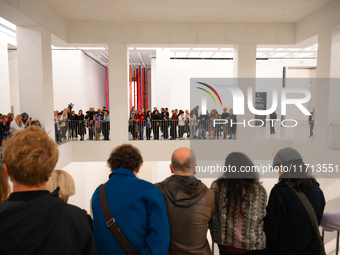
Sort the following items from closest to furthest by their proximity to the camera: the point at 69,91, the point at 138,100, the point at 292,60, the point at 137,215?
the point at 137,215, the point at 69,91, the point at 292,60, the point at 138,100

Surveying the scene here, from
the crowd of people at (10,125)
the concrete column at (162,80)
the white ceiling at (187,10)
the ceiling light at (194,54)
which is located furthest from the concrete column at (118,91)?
the ceiling light at (194,54)

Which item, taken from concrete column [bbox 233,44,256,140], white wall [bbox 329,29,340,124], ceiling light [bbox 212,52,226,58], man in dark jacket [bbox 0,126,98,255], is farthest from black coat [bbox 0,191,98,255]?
ceiling light [bbox 212,52,226,58]

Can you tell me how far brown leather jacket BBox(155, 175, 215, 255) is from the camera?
224 centimetres

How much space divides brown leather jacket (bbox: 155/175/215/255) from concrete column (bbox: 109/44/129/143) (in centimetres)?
1163

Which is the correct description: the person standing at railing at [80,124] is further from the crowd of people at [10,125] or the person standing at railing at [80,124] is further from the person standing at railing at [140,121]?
the crowd of people at [10,125]

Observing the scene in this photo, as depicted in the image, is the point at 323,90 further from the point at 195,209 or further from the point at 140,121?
the point at 195,209

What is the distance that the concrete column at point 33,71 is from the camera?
419 inches

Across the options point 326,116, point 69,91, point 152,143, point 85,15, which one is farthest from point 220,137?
point 69,91

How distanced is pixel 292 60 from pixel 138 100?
14.5m

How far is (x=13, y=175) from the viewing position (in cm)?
133

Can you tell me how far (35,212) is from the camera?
126cm

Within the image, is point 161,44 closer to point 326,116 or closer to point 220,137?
point 220,137

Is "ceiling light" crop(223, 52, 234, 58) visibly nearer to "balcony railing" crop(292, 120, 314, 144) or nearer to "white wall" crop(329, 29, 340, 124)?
"balcony railing" crop(292, 120, 314, 144)

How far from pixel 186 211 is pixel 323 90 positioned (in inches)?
479
